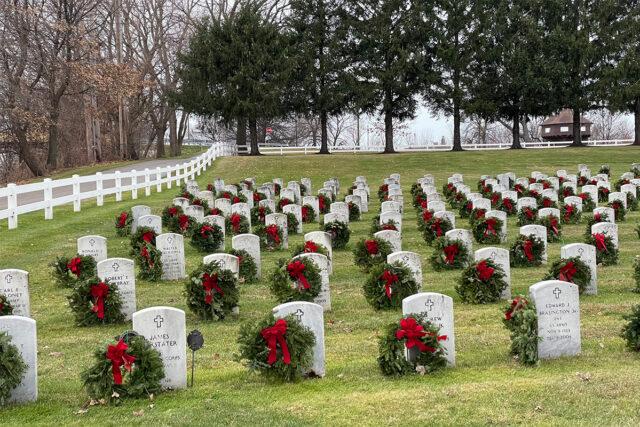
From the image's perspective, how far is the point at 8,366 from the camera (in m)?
6.74

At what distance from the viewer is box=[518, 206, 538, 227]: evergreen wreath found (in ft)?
62.9

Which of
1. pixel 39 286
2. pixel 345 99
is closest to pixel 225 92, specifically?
pixel 345 99

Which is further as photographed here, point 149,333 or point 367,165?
point 367,165

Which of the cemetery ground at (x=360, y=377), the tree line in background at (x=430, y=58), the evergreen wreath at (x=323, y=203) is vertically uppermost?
the tree line in background at (x=430, y=58)

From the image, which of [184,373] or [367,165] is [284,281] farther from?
[367,165]

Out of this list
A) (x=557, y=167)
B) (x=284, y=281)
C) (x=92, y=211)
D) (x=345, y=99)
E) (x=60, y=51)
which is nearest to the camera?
(x=284, y=281)

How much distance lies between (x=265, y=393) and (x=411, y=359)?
1.54m

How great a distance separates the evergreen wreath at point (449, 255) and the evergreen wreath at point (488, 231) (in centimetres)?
286

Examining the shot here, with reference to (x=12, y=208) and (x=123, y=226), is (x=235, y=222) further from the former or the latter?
(x=12, y=208)

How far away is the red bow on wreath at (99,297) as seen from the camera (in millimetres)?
10336

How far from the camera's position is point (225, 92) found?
1903 inches

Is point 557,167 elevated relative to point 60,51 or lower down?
lower down

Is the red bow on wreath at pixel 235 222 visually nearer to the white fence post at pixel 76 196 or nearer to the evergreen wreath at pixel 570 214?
the white fence post at pixel 76 196

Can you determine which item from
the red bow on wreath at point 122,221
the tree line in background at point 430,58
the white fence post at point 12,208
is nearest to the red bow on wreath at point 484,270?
the red bow on wreath at point 122,221
